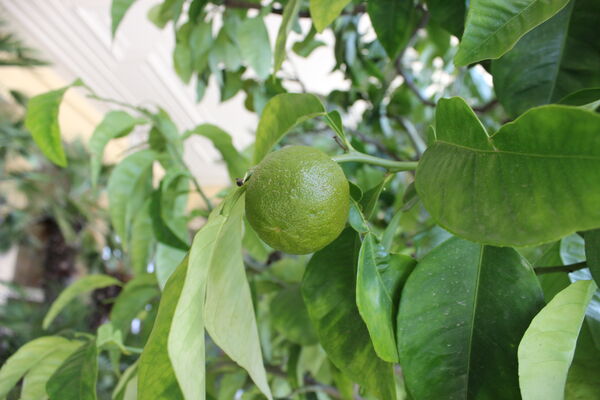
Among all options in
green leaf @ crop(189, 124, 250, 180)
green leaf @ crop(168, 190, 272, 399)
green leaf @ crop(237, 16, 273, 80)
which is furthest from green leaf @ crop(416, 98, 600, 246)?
green leaf @ crop(237, 16, 273, 80)

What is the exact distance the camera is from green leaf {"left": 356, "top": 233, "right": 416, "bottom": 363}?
0.26m

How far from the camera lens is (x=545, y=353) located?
8.9 inches

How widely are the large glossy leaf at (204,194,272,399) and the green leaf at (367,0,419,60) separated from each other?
28cm

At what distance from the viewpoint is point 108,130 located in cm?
58

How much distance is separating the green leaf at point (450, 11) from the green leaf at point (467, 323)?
0.65 feet

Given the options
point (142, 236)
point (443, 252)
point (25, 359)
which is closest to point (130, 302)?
point (142, 236)

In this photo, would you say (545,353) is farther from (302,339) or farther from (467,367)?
(302,339)

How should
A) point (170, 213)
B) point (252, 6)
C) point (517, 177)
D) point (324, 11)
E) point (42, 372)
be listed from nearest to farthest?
point (517, 177) → point (324, 11) → point (42, 372) → point (170, 213) → point (252, 6)

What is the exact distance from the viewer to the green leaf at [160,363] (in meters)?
0.22

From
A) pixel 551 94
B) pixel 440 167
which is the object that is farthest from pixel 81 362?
pixel 551 94

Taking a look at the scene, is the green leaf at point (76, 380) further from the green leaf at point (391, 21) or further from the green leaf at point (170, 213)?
the green leaf at point (391, 21)

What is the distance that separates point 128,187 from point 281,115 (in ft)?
0.97

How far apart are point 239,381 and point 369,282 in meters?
0.46

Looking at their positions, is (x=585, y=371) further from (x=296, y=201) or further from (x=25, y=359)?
(x=25, y=359)
